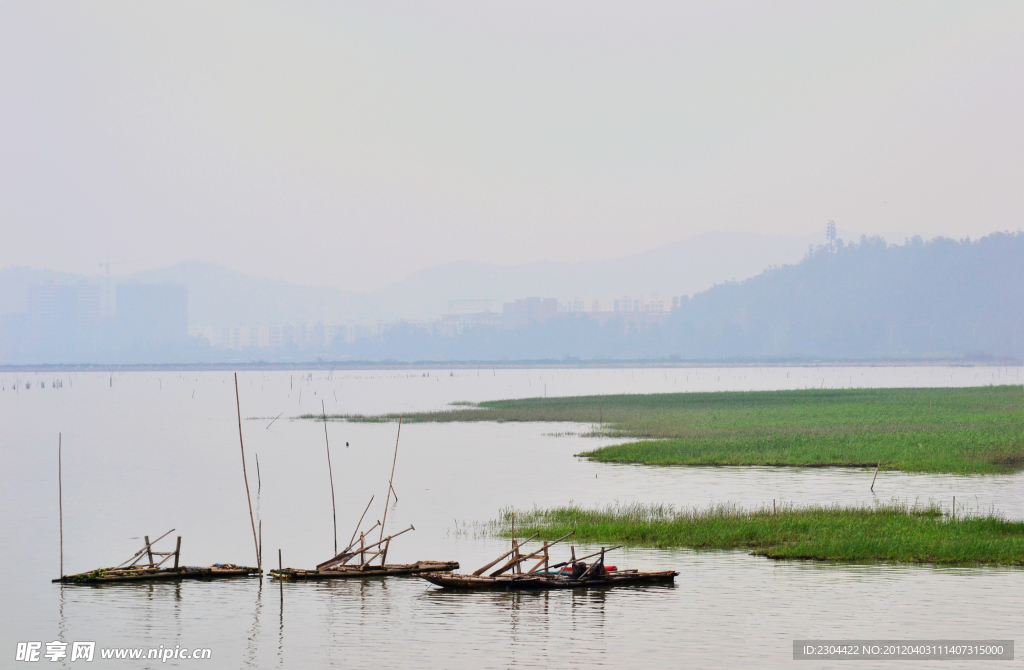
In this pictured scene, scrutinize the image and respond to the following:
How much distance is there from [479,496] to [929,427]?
110ft

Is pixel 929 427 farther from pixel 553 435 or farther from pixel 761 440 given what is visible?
pixel 553 435

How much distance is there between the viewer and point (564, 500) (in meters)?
48.3

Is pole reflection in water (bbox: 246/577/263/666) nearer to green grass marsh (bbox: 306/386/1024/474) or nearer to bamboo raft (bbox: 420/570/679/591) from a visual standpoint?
bamboo raft (bbox: 420/570/679/591)

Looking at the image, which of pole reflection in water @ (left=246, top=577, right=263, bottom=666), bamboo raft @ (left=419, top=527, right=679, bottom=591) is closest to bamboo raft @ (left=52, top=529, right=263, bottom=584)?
pole reflection in water @ (left=246, top=577, right=263, bottom=666)

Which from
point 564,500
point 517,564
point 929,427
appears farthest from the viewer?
point 929,427

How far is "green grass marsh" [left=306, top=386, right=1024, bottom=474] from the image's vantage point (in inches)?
2311

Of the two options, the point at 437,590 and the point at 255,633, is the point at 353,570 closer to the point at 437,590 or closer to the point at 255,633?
the point at 437,590

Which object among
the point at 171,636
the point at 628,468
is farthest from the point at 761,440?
the point at 171,636

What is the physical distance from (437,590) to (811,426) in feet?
164

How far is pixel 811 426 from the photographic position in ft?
245

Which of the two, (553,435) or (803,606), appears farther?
(553,435)

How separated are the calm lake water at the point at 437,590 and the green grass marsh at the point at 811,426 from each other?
3581 mm

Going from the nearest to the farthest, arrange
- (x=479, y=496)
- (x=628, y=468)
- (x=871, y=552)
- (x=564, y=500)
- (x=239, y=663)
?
(x=239, y=663) → (x=871, y=552) → (x=564, y=500) → (x=479, y=496) → (x=628, y=468)

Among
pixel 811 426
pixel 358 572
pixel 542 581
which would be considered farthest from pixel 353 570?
pixel 811 426
